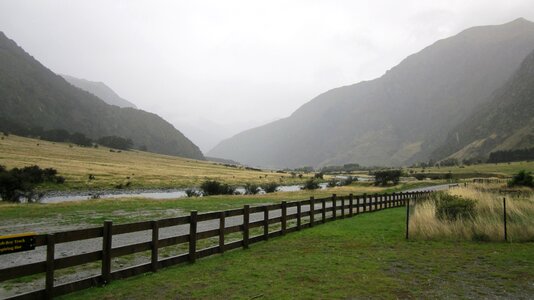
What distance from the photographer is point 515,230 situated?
Result: 14.6 m

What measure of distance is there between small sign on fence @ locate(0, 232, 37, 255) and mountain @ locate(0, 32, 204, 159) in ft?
389

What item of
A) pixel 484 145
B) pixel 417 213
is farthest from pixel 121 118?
pixel 417 213

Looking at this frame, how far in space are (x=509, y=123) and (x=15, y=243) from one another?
191470 millimetres

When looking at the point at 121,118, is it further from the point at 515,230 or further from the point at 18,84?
the point at 515,230

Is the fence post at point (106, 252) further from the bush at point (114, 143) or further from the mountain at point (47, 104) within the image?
the bush at point (114, 143)

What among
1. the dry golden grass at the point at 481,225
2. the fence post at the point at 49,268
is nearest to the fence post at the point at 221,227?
the fence post at the point at 49,268

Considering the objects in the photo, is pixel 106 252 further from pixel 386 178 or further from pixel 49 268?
pixel 386 178

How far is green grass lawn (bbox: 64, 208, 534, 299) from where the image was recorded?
831 cm

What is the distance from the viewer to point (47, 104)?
148m

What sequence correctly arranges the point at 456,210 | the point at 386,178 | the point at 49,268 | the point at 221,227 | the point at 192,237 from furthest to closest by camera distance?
the point at 386,178, the point at 456,210, the point at 221,227, the point at 192,237, the point at 49,268

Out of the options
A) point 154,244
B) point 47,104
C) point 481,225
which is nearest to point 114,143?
point 47,104

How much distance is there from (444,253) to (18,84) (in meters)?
155

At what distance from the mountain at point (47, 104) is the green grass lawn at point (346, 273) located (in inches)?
4618

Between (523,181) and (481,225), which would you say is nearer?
(481,225)
